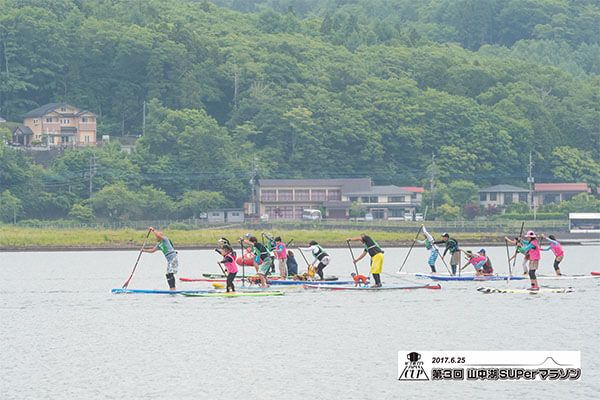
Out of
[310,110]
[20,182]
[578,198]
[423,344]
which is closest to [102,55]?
[310,110]

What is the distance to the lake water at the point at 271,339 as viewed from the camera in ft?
94.3

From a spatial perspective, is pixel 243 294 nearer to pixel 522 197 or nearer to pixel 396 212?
pixel 396 212

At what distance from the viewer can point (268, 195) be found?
437 feet

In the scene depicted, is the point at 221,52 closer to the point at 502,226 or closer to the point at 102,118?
the point at 102,118

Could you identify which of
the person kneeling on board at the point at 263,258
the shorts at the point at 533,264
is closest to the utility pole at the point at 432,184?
the person kneeling on board at the point at 263,258

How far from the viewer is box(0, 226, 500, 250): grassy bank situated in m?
97.8

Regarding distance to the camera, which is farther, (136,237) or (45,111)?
(45,111)

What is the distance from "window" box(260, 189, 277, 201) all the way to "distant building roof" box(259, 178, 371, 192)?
59 cm

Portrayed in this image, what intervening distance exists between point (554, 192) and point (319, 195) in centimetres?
2679

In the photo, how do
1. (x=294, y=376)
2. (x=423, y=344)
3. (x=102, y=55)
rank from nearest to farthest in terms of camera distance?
(x=294, y=376) < (x=423, y=344) < (x=102, y=55)

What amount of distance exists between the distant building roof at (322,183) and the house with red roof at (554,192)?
64.1ft

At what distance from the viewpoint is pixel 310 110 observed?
481 ft

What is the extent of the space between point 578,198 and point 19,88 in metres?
62.5

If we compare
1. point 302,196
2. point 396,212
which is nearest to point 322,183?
point 302,196
